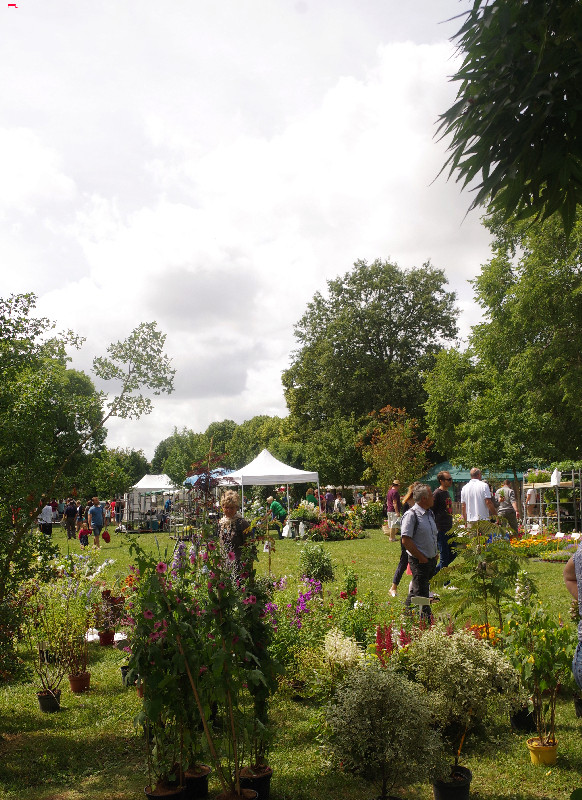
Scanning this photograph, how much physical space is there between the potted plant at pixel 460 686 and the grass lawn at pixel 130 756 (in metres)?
0.17

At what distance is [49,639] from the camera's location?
616 centimetres

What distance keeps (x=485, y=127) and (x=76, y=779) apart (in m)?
4.44

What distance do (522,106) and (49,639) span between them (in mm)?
5760

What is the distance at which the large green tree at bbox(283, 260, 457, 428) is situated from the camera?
40.0 metres

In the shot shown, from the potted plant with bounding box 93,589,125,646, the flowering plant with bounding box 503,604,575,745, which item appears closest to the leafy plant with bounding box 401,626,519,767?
the flowering plant with bounding box 503,604,575,745

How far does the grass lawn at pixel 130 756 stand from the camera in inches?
154

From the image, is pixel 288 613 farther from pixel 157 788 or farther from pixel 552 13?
pixel 552 13

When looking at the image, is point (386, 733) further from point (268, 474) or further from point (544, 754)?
point (268, 474)

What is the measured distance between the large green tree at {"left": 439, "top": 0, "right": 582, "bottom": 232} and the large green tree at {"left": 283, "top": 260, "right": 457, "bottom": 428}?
3652 cm

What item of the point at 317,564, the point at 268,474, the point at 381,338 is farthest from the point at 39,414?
the point at 381,338

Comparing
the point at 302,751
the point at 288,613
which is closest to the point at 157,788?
the point at 302,751

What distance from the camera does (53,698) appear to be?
5.71 meters

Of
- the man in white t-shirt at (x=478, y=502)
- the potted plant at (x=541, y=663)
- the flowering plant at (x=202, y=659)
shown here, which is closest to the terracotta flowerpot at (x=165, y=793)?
the flowering plant at (x=202, y=659)

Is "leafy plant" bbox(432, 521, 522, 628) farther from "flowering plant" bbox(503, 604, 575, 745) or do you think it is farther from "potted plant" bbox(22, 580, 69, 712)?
"potted plant" bbox(22, 580, 69, 712)
